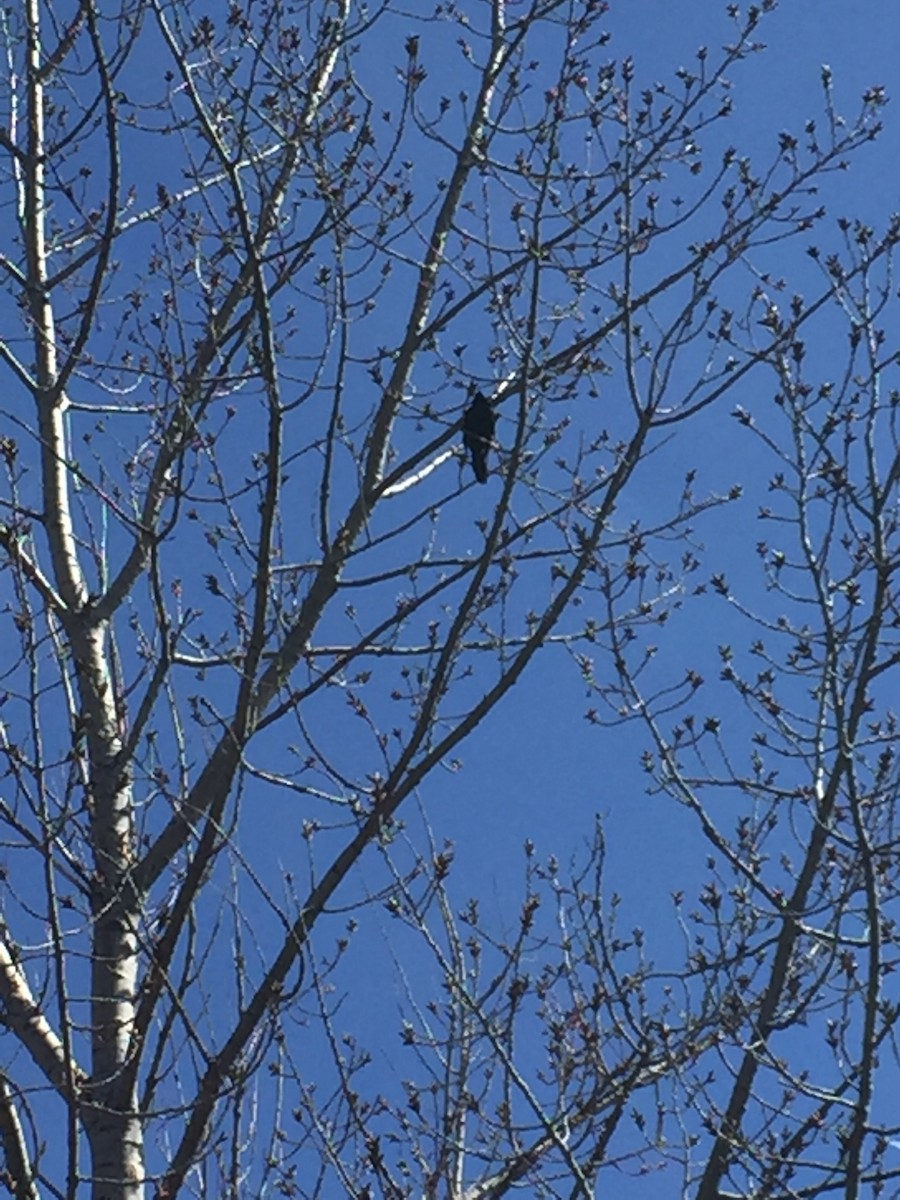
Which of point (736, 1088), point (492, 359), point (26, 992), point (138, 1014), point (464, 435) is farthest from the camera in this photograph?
point (492, 359)

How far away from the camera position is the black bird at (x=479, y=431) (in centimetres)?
536

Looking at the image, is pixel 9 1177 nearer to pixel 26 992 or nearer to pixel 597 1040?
pixel 26 992

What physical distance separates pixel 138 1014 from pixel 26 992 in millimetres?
502

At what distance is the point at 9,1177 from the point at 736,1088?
174cm

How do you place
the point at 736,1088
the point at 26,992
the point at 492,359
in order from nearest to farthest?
the point at 736,1088 → the point at 26,992 → the point at 492,359

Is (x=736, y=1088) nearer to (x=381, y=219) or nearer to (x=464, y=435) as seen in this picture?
(x=464, y=435)

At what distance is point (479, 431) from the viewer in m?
5.46

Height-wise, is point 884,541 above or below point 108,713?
below

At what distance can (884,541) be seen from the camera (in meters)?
4.42

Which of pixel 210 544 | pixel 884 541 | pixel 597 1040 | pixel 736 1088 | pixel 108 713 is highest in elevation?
pixel 210 544

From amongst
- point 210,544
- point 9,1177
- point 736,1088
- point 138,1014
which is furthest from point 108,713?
point 736,1088

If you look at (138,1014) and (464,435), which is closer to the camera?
(138,1014)

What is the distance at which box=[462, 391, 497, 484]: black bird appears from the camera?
536cm

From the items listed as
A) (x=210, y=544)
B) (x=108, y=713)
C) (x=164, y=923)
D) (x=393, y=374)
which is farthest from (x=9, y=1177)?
(x=393, y=374)
